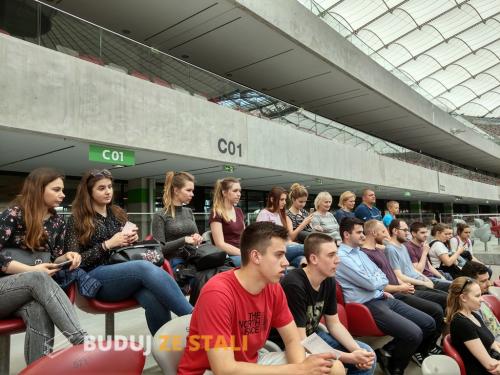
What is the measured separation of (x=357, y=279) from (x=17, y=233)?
267cm

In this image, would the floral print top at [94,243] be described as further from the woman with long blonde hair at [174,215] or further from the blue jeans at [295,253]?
the blue jeans at [295,253]

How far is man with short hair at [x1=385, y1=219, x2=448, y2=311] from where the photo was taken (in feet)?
13.9

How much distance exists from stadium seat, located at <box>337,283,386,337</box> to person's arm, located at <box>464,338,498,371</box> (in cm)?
68

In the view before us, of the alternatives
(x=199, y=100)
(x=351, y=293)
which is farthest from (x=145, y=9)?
(x=351, y=293)

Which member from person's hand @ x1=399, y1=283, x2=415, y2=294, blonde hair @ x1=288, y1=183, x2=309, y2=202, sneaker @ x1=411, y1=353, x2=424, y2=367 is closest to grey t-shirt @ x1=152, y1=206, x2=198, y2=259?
blonde hair @ x1=288, y1=183, x2=309, y2=202

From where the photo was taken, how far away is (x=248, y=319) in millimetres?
1842

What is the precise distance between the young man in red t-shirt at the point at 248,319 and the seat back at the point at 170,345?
48 millimetres

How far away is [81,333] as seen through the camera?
82.7 inches

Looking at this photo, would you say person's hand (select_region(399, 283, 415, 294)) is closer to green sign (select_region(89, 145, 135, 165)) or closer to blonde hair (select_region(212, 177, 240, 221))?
blonde hair (select_region(212, 177, 240, 221))

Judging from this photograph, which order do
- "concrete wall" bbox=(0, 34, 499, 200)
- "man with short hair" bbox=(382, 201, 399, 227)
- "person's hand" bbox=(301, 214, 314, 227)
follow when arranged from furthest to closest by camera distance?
1. "man with short hair" bbox=(382, 201, 399, 227)
2. "concrete wall" bbox=(0, 34, 499, 200)
3. "person's hand" bbox=(301, 214, 314, 227)

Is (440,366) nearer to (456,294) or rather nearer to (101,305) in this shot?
(456,294)

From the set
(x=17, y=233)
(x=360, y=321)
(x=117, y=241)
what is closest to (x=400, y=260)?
(x=360, y=321)

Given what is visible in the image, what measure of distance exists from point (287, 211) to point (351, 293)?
1.88m

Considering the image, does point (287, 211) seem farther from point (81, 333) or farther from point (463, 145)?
point (463, 145)
